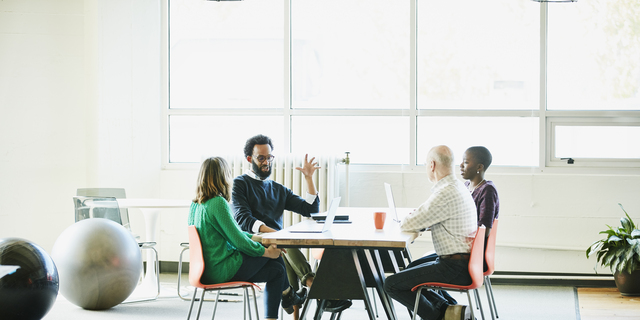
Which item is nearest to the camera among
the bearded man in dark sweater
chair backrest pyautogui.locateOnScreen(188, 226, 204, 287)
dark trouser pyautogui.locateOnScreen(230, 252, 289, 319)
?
chair backrest pyautogui.locateOnScreen(188, 226, 204, 287)

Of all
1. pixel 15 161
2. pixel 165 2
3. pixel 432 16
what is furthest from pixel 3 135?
pixel 432 16

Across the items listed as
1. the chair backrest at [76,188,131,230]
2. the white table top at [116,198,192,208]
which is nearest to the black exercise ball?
the white table top at [116,198,192,208]

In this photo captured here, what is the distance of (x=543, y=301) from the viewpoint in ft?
15.5

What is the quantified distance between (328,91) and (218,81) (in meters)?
1.03

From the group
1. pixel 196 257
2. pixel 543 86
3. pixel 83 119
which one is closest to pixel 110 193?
pixel 83 119

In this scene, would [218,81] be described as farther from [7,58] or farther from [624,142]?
[624,142]

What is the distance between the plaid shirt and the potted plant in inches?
84.7

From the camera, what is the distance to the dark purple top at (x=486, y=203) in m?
3.70

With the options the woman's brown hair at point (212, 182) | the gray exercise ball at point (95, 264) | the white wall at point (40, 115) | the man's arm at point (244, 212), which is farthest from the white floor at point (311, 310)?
the white wall at point (40, 115)

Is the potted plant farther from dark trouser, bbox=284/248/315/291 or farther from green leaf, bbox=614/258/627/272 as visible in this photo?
dark trouser, bbox=284/248/315/291

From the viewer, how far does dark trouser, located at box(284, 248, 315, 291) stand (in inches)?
150

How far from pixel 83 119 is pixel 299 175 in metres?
2.12

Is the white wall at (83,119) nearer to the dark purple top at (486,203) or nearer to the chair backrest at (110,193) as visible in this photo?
the chair backrest at (110,193)

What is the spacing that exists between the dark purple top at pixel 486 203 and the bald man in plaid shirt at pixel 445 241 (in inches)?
20.5
